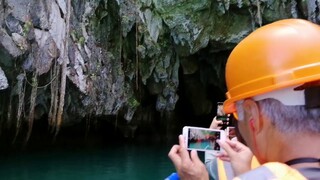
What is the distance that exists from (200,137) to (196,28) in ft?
29.7

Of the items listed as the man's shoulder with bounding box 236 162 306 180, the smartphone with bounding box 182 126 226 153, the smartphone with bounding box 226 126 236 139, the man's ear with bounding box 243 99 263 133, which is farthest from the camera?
the smartphone with bounding box 226 126 236 139

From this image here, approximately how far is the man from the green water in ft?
22.3

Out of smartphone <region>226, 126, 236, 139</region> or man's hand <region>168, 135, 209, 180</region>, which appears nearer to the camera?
man's hand <region>168, 135, 209, 180</region>

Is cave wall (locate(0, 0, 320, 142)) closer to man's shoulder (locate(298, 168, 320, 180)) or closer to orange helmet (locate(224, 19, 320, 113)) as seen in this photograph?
orange helmet (locate(224, 19, 320, 113))

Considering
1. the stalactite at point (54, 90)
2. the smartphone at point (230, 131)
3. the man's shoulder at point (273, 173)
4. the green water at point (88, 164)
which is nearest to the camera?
the man's shoulder at point (273, 173)

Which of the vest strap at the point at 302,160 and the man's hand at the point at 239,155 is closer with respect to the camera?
the vest strap at the point at 302,160

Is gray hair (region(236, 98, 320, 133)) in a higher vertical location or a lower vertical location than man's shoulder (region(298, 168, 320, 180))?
higher

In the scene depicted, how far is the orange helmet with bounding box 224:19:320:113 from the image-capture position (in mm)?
695

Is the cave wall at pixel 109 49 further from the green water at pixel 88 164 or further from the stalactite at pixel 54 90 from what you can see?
the green water at pixel 88 164

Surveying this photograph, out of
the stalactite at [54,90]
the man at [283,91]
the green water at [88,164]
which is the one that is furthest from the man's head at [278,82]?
the stalactite at [54,90]

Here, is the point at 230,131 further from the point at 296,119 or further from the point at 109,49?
the point at 109,49

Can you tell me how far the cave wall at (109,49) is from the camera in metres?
7.80

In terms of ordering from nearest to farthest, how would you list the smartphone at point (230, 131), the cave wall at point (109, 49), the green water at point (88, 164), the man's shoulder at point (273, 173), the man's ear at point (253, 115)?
1. the man's shoulder at point (273, 173)
2. the man's ear at point (253, 115)
3. the smartphone at point (230, 131)
4. the green water at point (88, 164)
5. the cave wall at point (109, 49)

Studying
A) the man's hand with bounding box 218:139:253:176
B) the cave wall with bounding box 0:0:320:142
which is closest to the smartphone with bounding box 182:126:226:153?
the man's hand with bounding box 218:139:253:176
